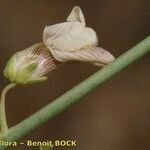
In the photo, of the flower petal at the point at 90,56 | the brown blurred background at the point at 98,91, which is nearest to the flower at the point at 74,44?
the flower petal at the point at 90,56

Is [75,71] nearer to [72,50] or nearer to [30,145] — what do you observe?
[30,145]

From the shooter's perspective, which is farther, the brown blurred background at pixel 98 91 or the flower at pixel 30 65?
the brown blurred background at pixel 98 91

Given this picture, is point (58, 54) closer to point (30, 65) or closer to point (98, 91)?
point (30, 65)

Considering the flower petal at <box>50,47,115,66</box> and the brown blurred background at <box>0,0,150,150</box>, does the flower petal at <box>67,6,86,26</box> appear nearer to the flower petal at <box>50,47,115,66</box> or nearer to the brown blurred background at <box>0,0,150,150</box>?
the flower petal at <box>50,47,115,66</box>

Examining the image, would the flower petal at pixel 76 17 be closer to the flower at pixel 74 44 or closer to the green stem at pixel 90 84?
the flower at pixel 74 44

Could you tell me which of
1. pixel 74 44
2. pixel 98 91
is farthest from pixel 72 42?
pixel 98 91
